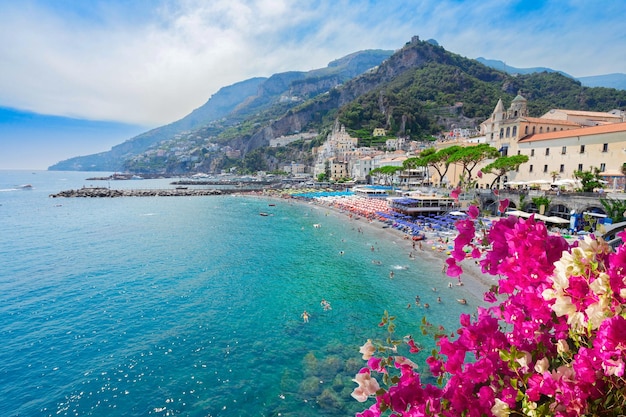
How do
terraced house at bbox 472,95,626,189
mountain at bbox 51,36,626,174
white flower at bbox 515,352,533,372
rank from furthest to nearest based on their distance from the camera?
mountain at bbox 51,36,626,174
terraced house at bbox 472,95,626,189
white flower at bbox 515,352,533,372

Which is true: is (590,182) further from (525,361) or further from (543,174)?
(525,361)

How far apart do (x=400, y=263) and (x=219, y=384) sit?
1855 cm

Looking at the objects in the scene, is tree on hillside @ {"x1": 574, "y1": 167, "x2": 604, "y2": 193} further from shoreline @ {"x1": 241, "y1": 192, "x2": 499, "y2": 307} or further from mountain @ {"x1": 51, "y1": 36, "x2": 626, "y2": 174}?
mountain @ {"x1": 51, "y1": 36, "x2": 626, "y2": 174}

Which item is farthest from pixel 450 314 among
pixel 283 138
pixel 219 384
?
pixel 283 138

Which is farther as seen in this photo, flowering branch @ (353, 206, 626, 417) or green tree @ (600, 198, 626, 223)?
green tree @ (600, 198, 626, 223)

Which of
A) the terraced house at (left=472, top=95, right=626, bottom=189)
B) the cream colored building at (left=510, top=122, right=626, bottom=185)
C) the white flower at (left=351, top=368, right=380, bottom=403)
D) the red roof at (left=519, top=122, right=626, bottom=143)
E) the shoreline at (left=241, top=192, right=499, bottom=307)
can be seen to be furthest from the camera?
the terraced house at (left=472, top=95, right=626, bottom=189)

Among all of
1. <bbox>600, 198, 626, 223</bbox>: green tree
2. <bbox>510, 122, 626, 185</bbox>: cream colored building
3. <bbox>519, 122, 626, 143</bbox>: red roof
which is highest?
<bbox>519, 122, 626, 143</bbox>: red roof

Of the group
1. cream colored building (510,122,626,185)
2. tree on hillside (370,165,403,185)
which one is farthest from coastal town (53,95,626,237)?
tree on hillside (370,165,403,185)

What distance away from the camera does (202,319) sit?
17.5 m

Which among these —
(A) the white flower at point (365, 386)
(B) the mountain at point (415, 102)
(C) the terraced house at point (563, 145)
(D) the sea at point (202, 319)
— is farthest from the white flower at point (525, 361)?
(B) the mountain at point (415, 102)

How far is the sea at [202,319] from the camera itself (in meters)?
11.7

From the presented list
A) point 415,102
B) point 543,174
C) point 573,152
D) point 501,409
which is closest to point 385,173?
point 543,174

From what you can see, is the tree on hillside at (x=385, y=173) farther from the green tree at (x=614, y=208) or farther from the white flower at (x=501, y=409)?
the white flower at (x=501, y=409)

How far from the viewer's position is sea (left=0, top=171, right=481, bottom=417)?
11.7 metres
